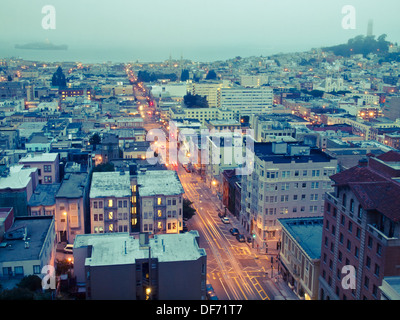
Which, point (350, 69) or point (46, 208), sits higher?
point (350, 69)

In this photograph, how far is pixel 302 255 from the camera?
22.1 m

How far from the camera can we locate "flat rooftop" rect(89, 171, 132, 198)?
27.6 meters

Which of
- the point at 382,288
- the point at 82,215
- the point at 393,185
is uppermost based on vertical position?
the point at 393,185

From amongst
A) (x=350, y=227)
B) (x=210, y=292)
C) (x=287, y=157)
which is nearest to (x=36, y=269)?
(x=210, y=292)

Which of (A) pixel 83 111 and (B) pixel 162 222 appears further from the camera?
(A) pixel 83 111

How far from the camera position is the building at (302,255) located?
2098 cm

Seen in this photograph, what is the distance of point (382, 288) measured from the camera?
13828mm

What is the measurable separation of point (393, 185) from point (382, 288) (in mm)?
4312

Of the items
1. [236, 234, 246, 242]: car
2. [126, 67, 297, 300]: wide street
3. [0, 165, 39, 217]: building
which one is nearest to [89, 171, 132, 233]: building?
[0, 165, 39, 217]: building

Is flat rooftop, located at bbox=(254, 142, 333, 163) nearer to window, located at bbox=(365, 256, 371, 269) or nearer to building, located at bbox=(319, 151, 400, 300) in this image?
building, located at bbox=(319, 151, 400, 300)

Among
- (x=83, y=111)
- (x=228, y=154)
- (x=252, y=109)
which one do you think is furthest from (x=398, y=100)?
(x=83, y=111)

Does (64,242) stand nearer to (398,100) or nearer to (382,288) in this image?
(382,288)

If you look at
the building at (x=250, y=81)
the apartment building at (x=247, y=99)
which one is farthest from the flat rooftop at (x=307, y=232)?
the building at (x=250, y=81)

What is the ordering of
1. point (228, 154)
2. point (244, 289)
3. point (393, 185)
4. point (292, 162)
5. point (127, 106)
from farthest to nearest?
1. point (127, 106)
2. point (228, 154)
3. point (292, 162)
4. point (244, 289)
5. point (393, 185)
